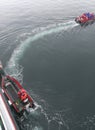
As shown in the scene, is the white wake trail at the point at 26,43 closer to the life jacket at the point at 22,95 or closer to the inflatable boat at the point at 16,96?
the inflatable boat at the point at 16,96

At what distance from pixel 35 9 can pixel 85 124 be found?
230ft

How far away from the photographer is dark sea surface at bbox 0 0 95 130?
31375 millimetres

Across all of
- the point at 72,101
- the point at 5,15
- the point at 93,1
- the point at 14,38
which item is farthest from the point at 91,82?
the point at 93,1

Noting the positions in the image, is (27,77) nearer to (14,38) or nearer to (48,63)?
(48,63)

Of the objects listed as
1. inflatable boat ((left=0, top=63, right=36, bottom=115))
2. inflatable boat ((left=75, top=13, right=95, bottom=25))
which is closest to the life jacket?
inflatable boat ((left=0, top=63, right=36, bottom=115))

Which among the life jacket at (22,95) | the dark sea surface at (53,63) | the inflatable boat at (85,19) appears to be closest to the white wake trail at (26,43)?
the dark sea surface at (53,63)

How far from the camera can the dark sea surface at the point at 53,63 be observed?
31.4 m

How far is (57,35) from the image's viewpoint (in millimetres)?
57000

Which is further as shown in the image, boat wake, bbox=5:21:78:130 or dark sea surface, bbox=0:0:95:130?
dark sea surface, bbox=0:0:95:130

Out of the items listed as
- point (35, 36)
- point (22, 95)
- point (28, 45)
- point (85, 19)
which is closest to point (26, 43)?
point (28, 45)

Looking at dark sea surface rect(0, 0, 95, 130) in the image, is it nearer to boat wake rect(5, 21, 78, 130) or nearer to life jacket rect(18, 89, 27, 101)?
boat wake rect(5, 21, 78, 130)

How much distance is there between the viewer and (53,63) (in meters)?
44.8

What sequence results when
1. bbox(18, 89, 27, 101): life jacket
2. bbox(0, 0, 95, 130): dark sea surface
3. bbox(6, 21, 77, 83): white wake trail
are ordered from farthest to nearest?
bbox(6, 21, 77, 83): white wake trail
bbox(18, 89, 27, 101): life jacket
bbox(0, 0, 95, 130): dark sea surface

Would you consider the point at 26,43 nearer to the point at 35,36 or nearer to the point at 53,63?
the point at 35,36
